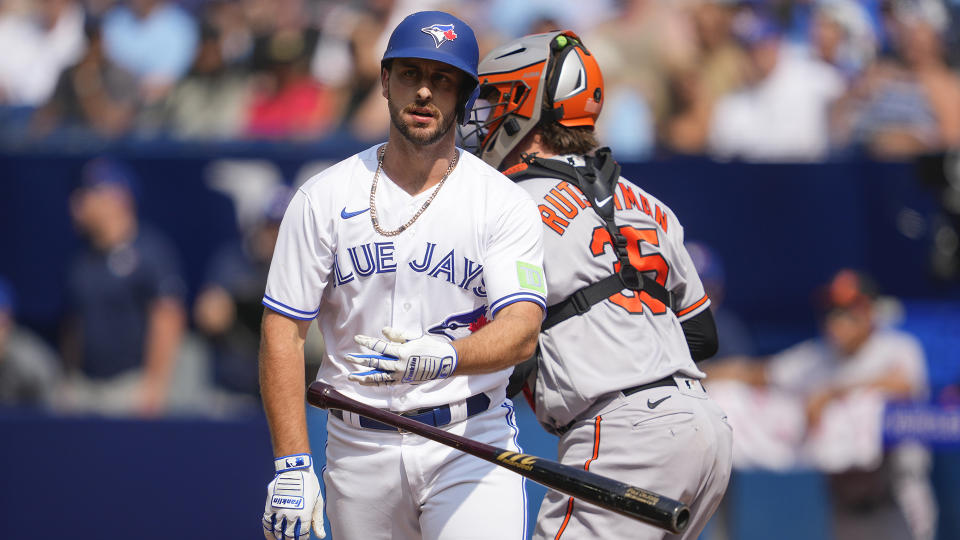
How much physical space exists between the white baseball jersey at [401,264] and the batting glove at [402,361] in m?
0.29

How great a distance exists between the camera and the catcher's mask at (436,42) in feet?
11.5

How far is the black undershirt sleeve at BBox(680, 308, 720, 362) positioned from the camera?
4.33 meters

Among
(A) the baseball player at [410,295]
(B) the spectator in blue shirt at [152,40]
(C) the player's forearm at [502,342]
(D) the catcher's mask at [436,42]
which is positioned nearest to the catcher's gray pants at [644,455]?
(A) the baseball player at [410,295]

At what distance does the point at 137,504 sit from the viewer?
23.2 ft

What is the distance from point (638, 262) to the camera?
13.3 feet

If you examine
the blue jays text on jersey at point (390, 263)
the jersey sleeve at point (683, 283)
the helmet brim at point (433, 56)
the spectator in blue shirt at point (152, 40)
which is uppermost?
the spectator in blue shirt at point (152, 40)

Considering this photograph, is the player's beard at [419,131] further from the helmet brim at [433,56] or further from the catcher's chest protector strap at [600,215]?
the catcher's chest protector strap at [600,215]

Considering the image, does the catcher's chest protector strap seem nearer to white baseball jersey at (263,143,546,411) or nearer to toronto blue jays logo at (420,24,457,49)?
white baseball jersey at (263,143,546,411)

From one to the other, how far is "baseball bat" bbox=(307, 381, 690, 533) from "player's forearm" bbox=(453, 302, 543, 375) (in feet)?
0.70

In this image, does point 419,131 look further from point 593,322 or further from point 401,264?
point 593,322

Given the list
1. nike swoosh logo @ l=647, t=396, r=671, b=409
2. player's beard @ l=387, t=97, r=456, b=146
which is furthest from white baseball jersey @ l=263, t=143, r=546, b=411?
nike swoosh logo @ l=647, t=396, r=671, b=409

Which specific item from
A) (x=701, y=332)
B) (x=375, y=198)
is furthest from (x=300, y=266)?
(x=701, y=332)

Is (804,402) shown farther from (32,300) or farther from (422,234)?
(32,300)

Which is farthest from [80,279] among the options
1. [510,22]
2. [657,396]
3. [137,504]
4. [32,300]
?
[657,396]
